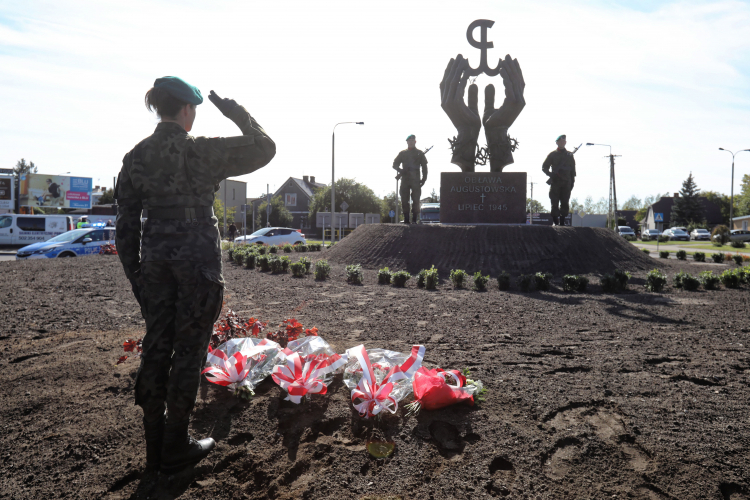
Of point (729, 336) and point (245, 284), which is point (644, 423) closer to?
point (729, 336)

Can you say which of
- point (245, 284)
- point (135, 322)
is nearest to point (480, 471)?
point (135, 322)

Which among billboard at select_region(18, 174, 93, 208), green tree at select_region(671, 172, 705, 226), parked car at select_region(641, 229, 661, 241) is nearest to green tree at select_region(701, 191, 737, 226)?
green tree at select_region(671, 172, 705, 226)

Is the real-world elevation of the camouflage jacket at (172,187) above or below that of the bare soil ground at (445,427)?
above

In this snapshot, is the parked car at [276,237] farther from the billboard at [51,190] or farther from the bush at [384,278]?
the billboard at [51,190]

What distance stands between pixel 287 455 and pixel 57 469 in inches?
47.3

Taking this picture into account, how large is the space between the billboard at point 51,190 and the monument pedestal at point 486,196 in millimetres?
51130

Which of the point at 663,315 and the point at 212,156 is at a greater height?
the point at 212,156

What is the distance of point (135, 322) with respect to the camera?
6.30 metres

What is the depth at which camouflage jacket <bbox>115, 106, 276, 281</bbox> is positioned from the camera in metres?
2.56

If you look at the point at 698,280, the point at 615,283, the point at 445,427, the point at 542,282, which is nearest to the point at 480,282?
the point at 542,282

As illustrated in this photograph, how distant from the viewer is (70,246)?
1714 cm

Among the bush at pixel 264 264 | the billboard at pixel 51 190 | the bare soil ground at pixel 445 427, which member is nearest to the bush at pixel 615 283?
the bare soil ground at pixel 445 427

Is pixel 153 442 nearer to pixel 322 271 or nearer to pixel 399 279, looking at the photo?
pixel 399 279

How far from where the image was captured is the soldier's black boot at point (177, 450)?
98.2 inches
